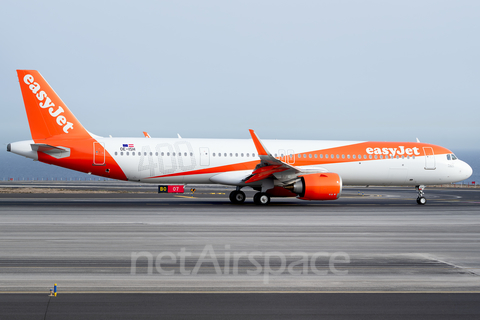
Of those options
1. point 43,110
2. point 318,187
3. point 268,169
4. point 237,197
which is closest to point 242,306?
point 318,187

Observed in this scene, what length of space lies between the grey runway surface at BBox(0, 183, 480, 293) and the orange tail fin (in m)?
7.08

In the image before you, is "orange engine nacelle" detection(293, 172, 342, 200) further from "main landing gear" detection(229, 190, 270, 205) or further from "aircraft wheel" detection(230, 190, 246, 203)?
"aircraft wheel" detection(230, 190, 246, 203)

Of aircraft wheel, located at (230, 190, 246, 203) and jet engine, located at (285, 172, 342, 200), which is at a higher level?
jet engine, located at (285, 172, 342, 200)

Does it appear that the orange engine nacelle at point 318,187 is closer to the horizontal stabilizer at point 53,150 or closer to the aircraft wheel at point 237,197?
the aircraft wheel at point 237,197

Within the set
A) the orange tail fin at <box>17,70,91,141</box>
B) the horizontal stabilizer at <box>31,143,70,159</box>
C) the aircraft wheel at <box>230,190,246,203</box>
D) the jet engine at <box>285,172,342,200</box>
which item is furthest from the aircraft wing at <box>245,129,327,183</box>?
the horizontal stabilizer at <box>31,143,70,159</box>

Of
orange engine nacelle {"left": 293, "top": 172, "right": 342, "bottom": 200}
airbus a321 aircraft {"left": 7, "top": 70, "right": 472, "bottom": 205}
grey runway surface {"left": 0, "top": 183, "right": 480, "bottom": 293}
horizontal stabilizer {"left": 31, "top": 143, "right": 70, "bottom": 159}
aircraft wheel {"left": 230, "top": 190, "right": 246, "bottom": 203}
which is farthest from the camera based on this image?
aircraft wheel {"left": 230, "top": 190, "right": 246, "bottom": 203}

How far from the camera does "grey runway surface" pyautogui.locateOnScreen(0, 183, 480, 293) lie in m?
7.79

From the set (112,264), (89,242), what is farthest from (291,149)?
(112,264)

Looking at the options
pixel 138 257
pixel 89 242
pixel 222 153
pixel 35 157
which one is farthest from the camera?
pixel 222 153

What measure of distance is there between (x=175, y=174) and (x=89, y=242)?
1320cm

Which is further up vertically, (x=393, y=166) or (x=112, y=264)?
(x=393, y=166)

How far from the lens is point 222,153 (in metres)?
25.4

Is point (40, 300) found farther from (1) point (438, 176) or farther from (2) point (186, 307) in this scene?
(1) point (438, 176)

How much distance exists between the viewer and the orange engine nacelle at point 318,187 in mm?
22922
